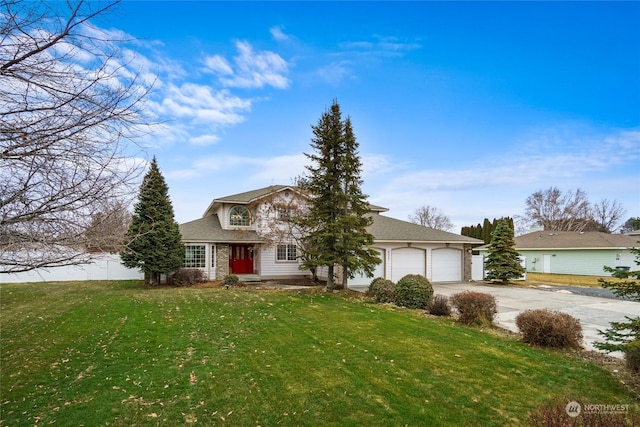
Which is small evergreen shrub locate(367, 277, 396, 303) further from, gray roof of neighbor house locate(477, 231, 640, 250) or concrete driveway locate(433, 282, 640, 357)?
gray roof of neighbor house locate(477, 231, 640, 250)

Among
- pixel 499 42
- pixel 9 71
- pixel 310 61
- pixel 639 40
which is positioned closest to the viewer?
pixel 9 71

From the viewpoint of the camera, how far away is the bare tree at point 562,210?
147ft

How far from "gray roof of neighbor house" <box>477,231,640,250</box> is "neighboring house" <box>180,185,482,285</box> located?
10.6 meters

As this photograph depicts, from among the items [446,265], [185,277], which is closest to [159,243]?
[185,277]

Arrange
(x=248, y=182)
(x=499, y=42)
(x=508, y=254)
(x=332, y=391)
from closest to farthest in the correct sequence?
1. (x=332, y=391)
2. (x=499, y=42)
3. (x=508, y=254)
4. (x=248, y=182)

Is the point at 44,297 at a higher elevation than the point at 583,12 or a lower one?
lower

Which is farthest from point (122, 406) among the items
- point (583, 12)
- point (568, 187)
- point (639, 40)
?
point (568, 187)

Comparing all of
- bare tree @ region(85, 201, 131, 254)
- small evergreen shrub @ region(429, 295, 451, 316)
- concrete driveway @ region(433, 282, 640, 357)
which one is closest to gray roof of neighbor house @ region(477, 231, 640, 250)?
concrete driveway @ region(433, 282, 640, 357)

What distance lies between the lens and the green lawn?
4469 mm

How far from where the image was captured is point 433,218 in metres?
48.7

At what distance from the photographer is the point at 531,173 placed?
27.9m

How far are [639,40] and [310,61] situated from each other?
10419 mm

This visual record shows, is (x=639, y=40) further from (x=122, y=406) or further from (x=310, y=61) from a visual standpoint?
(x=122, y=406)

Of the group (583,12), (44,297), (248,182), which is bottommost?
(44,297)
